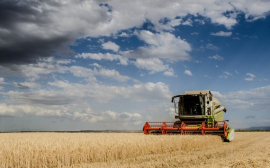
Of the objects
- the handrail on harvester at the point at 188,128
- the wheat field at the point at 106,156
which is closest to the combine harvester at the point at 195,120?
the handrail on harvester at the point at 188,128

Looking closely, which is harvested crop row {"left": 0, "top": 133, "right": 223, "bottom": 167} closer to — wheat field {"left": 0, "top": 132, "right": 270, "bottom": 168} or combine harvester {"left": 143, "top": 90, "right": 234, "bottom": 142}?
wheat field {"left": 0, "top": 132, "right": 270, "bottom": 168}

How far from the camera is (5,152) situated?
7125mm

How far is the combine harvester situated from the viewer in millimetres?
14844

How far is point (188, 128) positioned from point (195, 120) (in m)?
1.85

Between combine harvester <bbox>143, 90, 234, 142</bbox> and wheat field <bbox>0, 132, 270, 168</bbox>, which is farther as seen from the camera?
combine harvester <bbox>143, 90, 234, 142</bbox>

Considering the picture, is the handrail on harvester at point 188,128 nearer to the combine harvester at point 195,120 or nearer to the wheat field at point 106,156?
the combine harvester at point 195,120

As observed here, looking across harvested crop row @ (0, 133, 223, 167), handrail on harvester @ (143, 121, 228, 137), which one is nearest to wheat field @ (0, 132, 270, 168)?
harvested crop row @ (0, 133, 223, 167)

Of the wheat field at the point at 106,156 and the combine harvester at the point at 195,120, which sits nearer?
the wheat field at the point at 106,156

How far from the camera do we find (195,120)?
16531 mm

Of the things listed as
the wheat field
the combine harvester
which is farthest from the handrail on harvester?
the wheat field

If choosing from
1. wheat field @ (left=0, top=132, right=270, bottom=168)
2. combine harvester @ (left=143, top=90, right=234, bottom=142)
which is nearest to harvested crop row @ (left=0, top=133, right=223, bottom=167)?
wheat field @ (left=0, top=132, right=270, bottom=168)

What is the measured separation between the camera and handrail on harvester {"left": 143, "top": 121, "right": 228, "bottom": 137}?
1475 centimetres

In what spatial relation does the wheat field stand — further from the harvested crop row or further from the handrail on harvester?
the handrail on harvester

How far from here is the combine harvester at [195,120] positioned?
1484cm
